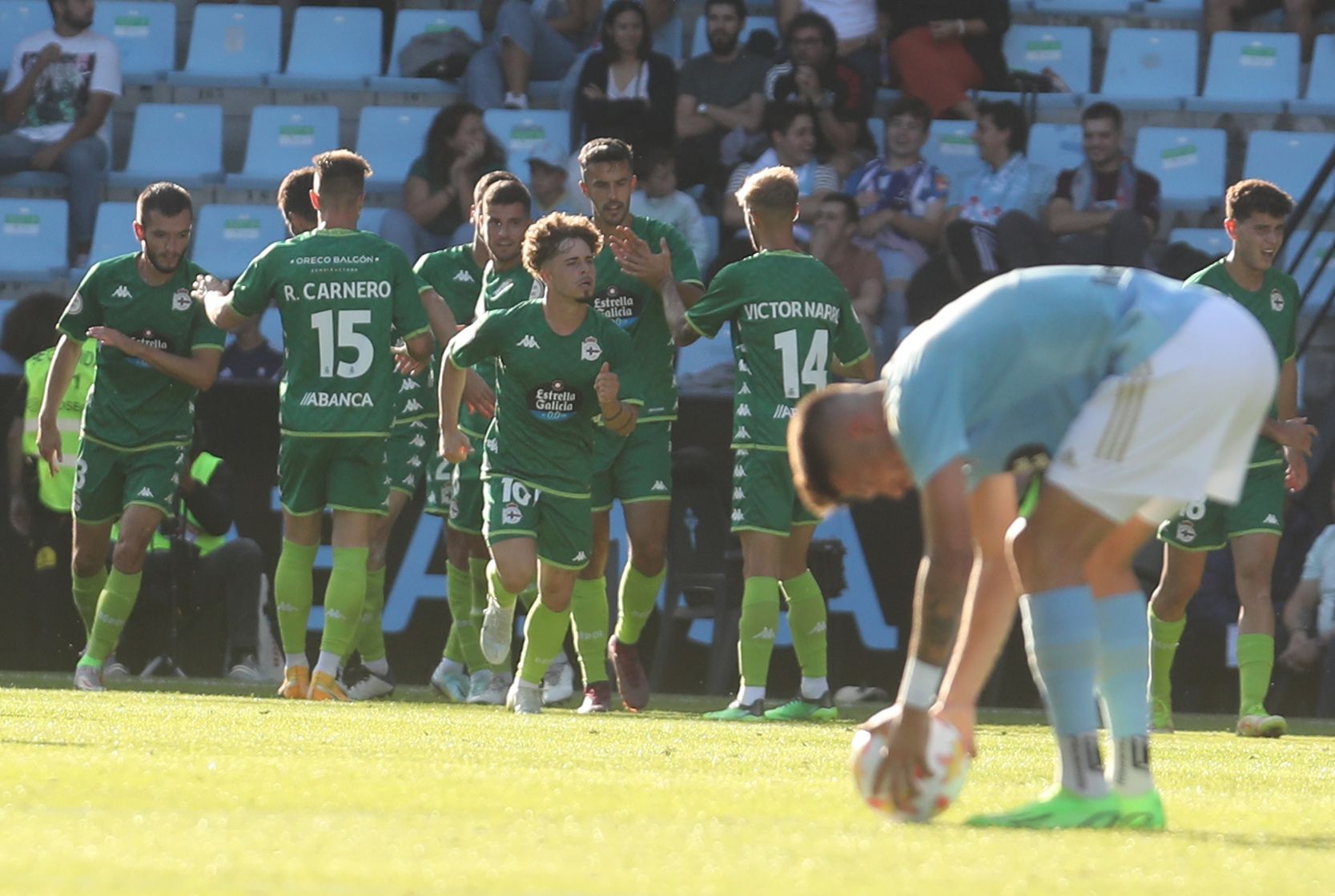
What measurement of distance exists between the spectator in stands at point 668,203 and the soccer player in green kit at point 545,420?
4.26 m

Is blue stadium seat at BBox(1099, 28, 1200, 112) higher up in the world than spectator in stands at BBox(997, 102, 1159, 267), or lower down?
higher up

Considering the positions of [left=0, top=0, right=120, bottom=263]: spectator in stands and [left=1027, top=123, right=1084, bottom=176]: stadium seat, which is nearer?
[left=1027, top=123, right=1084, bottom=176]: stadium seat

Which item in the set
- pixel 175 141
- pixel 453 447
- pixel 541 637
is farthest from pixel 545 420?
→ pixel 175 141

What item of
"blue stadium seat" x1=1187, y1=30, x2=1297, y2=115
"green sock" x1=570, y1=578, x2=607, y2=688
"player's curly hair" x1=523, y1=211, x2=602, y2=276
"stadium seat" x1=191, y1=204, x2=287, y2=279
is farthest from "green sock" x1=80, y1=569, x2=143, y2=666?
"blue stadium seat" x1=1187, y1=30, x2=1297, y2=115

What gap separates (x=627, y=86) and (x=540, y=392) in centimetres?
624

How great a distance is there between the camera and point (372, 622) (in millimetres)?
11508

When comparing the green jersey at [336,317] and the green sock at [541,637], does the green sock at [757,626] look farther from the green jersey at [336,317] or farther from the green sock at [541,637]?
the green jersey at [336,317]

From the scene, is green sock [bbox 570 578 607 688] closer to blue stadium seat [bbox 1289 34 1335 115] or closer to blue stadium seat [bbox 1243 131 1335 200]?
blue stadium seat [bbox 1243 131 1335 200]

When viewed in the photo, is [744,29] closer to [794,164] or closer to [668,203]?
[794,164]

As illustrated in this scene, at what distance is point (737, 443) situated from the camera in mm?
10102

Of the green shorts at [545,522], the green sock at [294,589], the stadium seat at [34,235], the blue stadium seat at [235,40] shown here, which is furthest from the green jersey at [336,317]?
the blue stadium seat at [235,40]

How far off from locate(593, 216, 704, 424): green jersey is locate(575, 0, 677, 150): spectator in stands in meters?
4.36

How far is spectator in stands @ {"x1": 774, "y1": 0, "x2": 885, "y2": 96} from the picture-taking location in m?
15.8

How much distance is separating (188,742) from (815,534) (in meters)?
5.91
